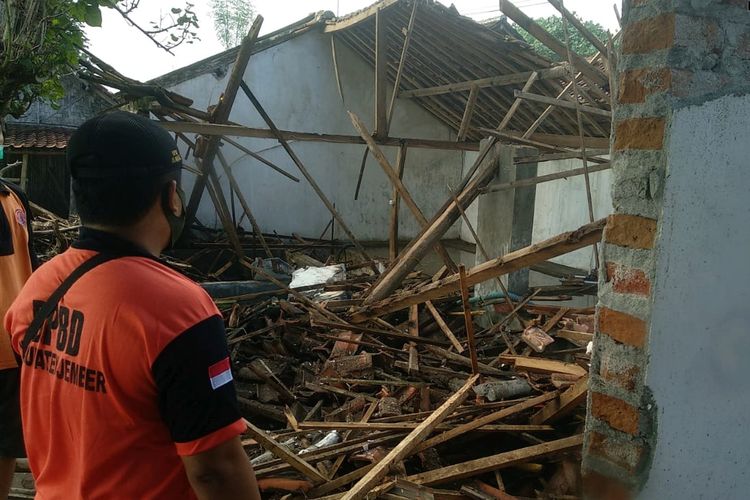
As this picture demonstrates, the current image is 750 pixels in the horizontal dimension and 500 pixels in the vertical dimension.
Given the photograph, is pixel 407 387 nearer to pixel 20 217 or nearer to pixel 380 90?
pixel 20 217

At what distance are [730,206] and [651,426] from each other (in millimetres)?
773

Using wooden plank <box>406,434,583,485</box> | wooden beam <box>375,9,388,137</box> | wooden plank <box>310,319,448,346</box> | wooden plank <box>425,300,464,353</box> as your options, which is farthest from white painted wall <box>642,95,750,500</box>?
wooden beam <box>375,9,388,137</box>

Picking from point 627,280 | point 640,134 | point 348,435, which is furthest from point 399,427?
point 640,134

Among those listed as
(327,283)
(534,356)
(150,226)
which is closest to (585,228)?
(534,356)

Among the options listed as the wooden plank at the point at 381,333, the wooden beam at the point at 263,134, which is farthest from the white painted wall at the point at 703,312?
the wooden beam at the point at 263,134

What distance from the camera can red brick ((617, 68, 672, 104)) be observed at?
171 cm

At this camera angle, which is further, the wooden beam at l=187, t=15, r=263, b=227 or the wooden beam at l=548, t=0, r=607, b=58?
the wooden beam at l=187, t=15, r=263, b=227

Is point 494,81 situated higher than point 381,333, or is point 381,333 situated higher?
point 494,81

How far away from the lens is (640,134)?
180 centimetres

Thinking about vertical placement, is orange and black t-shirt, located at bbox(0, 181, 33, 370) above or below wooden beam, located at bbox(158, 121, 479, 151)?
below

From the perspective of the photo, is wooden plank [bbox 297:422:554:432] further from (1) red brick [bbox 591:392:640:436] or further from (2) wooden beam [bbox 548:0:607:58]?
(2) wooden beam [bbox 548:0:607:58]

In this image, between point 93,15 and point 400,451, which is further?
point 400,451

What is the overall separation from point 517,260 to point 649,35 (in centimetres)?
178

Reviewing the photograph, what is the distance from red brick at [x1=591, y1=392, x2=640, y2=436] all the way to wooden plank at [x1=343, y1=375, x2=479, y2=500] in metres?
1.00
